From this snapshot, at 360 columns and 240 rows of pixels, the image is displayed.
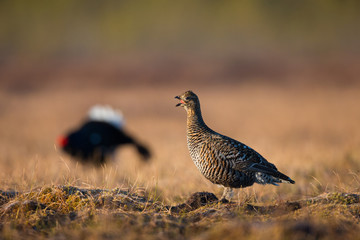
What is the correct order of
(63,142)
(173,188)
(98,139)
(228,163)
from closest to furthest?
1. (228,163)
2. (173,188)
3. (63,142)
4. (98,139)

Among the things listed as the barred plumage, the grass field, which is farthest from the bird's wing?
the grass field

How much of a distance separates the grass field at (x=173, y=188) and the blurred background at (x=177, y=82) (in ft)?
0.24

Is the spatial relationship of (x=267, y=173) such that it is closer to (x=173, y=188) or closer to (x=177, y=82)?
(x=173, y=188)

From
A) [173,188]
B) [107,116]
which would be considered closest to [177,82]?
[107,116]

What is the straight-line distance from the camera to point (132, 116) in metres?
21.9

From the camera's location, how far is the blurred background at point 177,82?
8602 mm

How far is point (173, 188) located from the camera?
6699 mm

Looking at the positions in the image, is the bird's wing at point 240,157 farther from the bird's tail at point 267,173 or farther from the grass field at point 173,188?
the grass field at point 173,188

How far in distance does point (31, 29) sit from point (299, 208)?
6352cm

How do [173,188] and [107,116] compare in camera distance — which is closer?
[173,188]

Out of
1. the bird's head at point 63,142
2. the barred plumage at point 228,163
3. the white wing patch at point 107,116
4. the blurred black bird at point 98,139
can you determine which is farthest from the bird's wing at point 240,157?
the white wing patch at point 107,116

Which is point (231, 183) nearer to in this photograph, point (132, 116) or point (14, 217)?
point (14, 217)

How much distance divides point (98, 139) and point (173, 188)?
16.1 feet

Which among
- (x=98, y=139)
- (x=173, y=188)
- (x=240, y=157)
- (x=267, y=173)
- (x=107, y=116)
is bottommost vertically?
(x=173, y=188)
